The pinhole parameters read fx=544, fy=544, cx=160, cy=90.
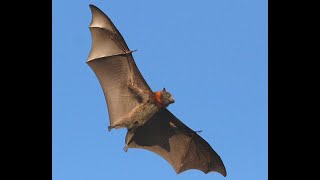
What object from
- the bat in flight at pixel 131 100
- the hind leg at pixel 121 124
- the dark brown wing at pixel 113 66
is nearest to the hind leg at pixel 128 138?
the bat in flight at pixel 131 100

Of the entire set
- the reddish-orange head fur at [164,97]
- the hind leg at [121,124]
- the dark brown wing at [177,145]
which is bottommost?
the dark brown wing at [177,145]

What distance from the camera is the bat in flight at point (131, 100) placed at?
13680mm

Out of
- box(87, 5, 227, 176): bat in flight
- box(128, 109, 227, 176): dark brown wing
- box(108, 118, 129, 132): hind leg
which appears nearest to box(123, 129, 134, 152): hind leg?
box(87, 5, 227, 176): bat in flight

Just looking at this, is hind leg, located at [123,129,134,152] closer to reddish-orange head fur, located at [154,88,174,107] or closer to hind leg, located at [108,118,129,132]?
hind leg, located at [108,118,129,132]

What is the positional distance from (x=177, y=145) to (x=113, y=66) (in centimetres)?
300

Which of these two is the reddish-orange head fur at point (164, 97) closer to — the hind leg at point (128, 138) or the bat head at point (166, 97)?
the bat head at point (166, 97)

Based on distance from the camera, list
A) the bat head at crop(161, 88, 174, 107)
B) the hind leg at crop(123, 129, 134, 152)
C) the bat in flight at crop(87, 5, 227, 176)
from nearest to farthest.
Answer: the bat head at crop(161, 88, 174, 107)
the bat in flight at crop(87, 5, 227, 176)
the hind leg at crop(123, 129, 134, 152)

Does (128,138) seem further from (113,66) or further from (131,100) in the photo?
(113,66)

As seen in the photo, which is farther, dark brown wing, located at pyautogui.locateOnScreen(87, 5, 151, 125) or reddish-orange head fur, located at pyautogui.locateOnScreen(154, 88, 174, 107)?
dark brown wing, located at pyautogui.locateOnScreen(87, 5, 151, 125)

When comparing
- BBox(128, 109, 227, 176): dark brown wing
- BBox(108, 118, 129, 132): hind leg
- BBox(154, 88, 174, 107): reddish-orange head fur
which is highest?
BBox(154, 88, 174, 107): reddish-orange head fur

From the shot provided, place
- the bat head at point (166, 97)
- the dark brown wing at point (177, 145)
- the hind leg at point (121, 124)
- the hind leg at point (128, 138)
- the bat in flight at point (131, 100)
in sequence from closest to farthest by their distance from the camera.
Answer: the bat head at point (166, 97) < the bat in flight at point (131, 100) < the hind leg at point (121, 124) < the hind leg at point (128, 138) < the dark brown wing at point (177, 145)

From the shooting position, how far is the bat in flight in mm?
13680
